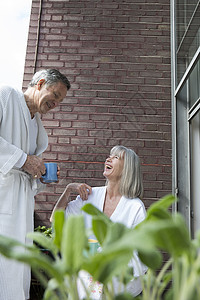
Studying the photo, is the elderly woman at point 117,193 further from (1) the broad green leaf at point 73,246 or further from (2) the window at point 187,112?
(1) the broad green leaf at point 73,246

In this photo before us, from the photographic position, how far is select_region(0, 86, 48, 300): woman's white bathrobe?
59.1 inches

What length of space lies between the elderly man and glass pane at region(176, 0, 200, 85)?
1059 mm

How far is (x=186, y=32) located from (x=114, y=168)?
129 cm

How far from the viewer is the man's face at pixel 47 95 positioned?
1.89 meters

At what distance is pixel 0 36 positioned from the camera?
13.6ft

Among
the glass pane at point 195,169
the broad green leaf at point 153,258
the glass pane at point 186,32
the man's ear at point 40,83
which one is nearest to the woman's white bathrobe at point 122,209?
the glass pane at point 195,169

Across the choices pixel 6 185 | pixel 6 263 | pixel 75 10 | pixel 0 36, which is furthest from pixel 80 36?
pixel 6 263

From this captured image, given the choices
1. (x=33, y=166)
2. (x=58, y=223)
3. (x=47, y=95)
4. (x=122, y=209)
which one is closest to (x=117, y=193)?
(x=122, y=209)

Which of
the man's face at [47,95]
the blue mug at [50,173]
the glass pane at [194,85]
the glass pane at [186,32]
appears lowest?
the blue mug at [50,173]

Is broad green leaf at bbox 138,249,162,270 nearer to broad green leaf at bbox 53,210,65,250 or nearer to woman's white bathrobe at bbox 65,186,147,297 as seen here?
broad green leaf at bbox 53,210,65,250

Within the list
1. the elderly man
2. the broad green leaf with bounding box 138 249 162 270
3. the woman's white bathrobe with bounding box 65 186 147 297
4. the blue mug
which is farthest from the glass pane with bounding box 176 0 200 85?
the broad green leaf with bounding box 138 249 162 270

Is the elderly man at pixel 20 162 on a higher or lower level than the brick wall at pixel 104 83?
lower

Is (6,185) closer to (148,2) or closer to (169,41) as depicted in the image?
(169,41)

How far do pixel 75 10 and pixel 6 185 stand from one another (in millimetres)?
2466
